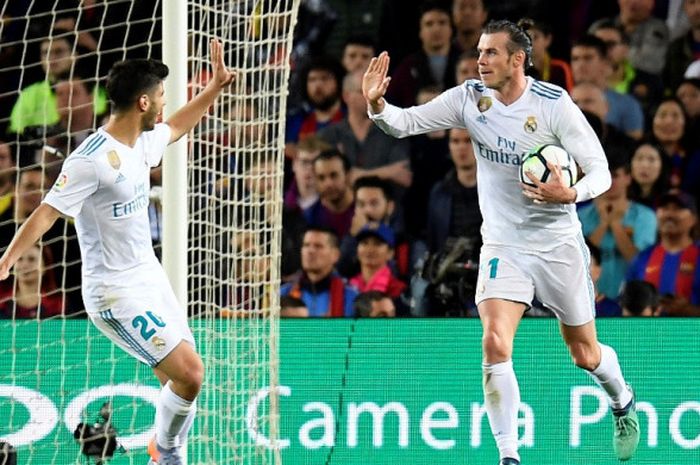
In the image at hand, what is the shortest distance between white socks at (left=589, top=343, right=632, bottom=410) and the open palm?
1.74 meters

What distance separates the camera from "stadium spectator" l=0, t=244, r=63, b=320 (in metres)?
9.41

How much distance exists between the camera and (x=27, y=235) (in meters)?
6.77

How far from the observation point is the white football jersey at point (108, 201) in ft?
22.8

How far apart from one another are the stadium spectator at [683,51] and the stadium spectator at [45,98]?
3.70m

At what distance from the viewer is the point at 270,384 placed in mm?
8391

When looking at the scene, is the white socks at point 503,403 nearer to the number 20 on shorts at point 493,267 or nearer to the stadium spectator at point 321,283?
the number 20 on shorts at point 493,267

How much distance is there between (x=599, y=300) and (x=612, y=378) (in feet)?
6.64


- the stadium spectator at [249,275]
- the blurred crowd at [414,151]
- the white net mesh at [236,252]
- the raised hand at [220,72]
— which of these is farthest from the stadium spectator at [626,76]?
the raised hand at [220,72]

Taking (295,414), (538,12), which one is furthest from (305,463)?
(538,12)

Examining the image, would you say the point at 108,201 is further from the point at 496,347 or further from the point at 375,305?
the point at 375,305

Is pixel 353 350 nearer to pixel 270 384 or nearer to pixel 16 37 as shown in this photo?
pixel 270 384

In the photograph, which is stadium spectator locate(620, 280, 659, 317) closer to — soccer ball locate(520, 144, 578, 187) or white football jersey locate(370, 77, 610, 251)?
white football jersey locate(370, 77, 610, 251)

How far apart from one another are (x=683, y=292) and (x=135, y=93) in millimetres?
4254

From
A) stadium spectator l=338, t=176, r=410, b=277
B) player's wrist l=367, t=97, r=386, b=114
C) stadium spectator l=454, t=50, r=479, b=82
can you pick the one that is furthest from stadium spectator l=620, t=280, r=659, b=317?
player's wrist l=367, t=97, r=386, b=114
